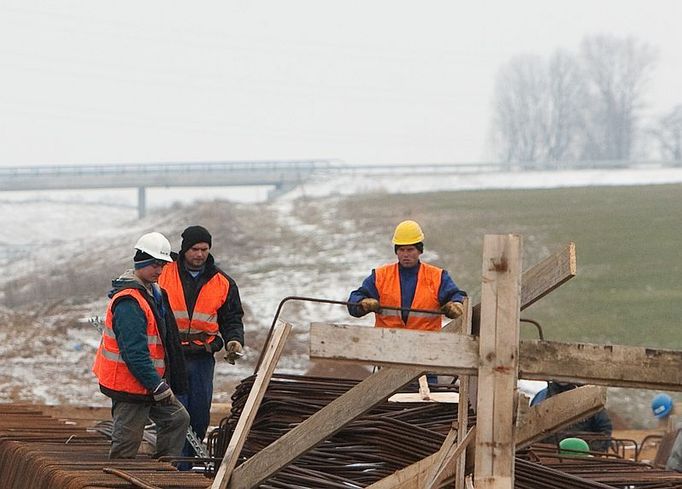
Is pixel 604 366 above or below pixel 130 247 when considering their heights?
above

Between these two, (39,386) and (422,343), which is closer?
(422,343)

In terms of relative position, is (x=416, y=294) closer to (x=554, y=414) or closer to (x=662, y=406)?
(x=554, y=414)

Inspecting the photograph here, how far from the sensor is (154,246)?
27.8 feet

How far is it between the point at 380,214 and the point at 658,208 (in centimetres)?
930

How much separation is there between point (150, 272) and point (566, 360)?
3828 mm

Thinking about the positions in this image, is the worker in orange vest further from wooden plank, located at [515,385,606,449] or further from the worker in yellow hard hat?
wooden plank, located at [515,385,606,449]

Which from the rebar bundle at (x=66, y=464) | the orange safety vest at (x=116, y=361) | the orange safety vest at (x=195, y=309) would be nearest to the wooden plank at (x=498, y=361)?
the rebar bundle at (x=66, y=464)

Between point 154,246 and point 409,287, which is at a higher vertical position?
point 154,246

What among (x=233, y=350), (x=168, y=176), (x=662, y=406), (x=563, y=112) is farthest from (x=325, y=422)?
(x=563, y=112)

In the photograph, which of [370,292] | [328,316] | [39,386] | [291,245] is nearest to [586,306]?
[328,316]

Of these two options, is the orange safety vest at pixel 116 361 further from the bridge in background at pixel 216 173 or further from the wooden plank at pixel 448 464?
the bridge in background at pixel 216 173

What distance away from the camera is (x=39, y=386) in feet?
83.0

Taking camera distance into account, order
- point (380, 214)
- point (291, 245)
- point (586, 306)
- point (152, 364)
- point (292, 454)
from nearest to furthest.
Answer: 1. point (292, 454)
2. point (152, 364)
3. point (586, 306)
4. point (291, 245)
5. point (380, 214)

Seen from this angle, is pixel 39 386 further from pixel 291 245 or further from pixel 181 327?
pixel 291 245
